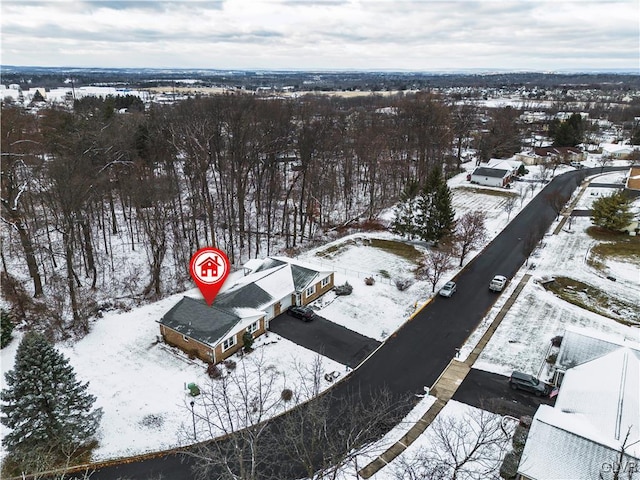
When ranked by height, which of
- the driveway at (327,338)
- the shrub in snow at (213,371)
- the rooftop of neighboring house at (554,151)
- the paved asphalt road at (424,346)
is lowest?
the paved asphalt road at (424,346)

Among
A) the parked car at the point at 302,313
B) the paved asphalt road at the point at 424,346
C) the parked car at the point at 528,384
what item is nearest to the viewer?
the paved asphalt road at the point at 424,346

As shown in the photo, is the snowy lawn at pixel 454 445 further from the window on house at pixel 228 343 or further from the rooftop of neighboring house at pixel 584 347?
the window on house at pixel 228 343

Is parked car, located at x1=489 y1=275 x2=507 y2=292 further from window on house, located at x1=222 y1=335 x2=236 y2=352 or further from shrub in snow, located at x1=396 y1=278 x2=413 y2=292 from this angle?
window on house, located at x1=222 y1=335 x2=236 y2=352

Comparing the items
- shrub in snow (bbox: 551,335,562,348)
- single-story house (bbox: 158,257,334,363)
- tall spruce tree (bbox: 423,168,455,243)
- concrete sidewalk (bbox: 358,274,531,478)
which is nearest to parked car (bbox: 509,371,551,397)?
concrete sidewalk (bbox: 358,274,531,478)

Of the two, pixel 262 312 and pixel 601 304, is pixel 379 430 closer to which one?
pixel 262 312

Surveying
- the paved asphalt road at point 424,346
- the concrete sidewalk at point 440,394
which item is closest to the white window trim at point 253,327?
the paved asphalt road at point 424,346

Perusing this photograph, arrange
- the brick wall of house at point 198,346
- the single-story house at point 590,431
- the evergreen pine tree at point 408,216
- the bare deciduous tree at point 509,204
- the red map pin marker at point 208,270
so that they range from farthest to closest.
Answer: the bare deciduous tree at point 509,204, the evergreen pine tree at point 408,216, the red map pin marker at point 208,270, the brick wall of house at point 198,346, the single-story house at point 590,431
